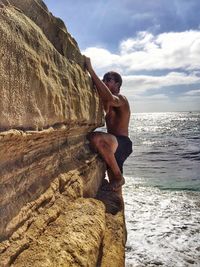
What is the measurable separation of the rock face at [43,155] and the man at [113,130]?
0.74m

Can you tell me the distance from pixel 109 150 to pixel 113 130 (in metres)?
0.67

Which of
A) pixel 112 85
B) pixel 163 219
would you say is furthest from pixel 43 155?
pixel 163 219

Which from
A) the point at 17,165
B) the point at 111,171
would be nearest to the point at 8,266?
the point at 17,165

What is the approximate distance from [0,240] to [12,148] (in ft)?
2.28

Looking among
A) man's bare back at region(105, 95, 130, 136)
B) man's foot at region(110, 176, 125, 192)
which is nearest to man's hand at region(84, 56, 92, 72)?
man's bare back at region(105, 95, 130, 136)

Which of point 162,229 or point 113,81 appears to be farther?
point 162,229

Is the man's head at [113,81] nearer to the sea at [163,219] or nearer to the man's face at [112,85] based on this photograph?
the man's face at [112,85]

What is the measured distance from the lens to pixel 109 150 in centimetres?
519

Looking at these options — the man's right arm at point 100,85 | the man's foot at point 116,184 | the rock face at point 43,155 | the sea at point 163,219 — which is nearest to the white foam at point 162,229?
the sea at point 163,219

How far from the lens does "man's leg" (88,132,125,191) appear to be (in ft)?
16.5

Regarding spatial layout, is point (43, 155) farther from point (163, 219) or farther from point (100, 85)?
point (163, 219)

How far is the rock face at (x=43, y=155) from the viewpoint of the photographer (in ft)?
7.86

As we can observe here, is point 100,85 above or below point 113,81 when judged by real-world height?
below

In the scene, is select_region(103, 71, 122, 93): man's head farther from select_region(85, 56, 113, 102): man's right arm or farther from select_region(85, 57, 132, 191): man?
select_region(85, 56, 113, 102): man's right arm
